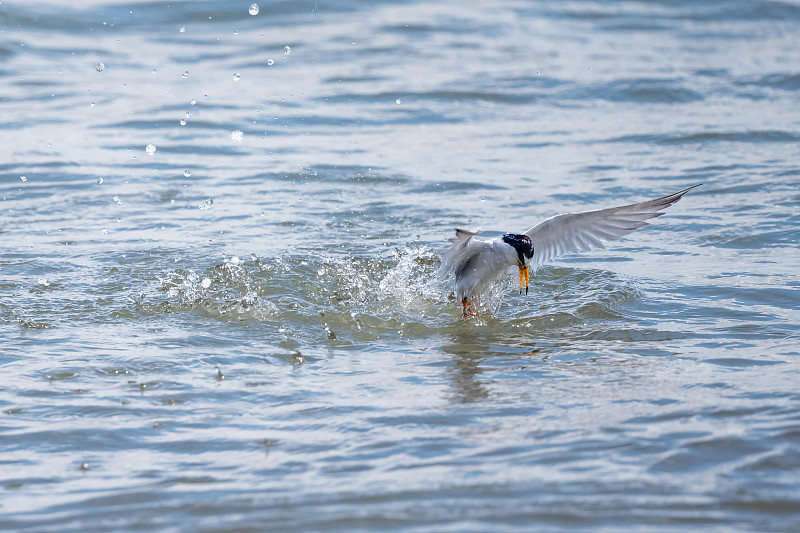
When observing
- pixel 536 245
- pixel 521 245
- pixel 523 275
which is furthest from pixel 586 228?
pixel 521 245

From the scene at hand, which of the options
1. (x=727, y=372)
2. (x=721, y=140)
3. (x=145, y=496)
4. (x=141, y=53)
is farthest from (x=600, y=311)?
(x=141, y=53)

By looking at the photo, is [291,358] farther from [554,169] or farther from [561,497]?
[554,169]

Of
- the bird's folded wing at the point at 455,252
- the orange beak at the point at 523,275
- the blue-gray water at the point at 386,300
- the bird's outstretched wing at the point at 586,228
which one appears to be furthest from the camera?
the bird's outstretched wing at the point at 586,228

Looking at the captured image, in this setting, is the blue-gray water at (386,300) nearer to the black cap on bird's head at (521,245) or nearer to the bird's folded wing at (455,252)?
the bird's folded wing at (455,252)

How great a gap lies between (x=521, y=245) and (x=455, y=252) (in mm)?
518

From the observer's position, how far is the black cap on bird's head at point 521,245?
6.29m

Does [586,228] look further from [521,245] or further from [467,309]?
[467,309]

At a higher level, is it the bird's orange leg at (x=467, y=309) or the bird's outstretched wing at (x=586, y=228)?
the bird's outstretched wing at (x=586, y=228)

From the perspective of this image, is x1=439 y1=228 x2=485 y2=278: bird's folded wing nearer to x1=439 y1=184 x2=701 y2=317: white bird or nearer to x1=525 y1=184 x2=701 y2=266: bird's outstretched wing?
x1=439 y1=184 x2=701 y2=317: white bird

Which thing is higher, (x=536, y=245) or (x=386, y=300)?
(x=536, y=245)

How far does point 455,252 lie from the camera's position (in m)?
6.60

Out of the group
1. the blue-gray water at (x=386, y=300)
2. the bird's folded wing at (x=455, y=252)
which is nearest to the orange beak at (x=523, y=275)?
the blue-gray water at (x=386, y=300)

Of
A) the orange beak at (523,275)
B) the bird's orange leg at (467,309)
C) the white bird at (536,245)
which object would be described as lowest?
the bird's orange leg at (467,309)

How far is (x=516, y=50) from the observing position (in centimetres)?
1662
